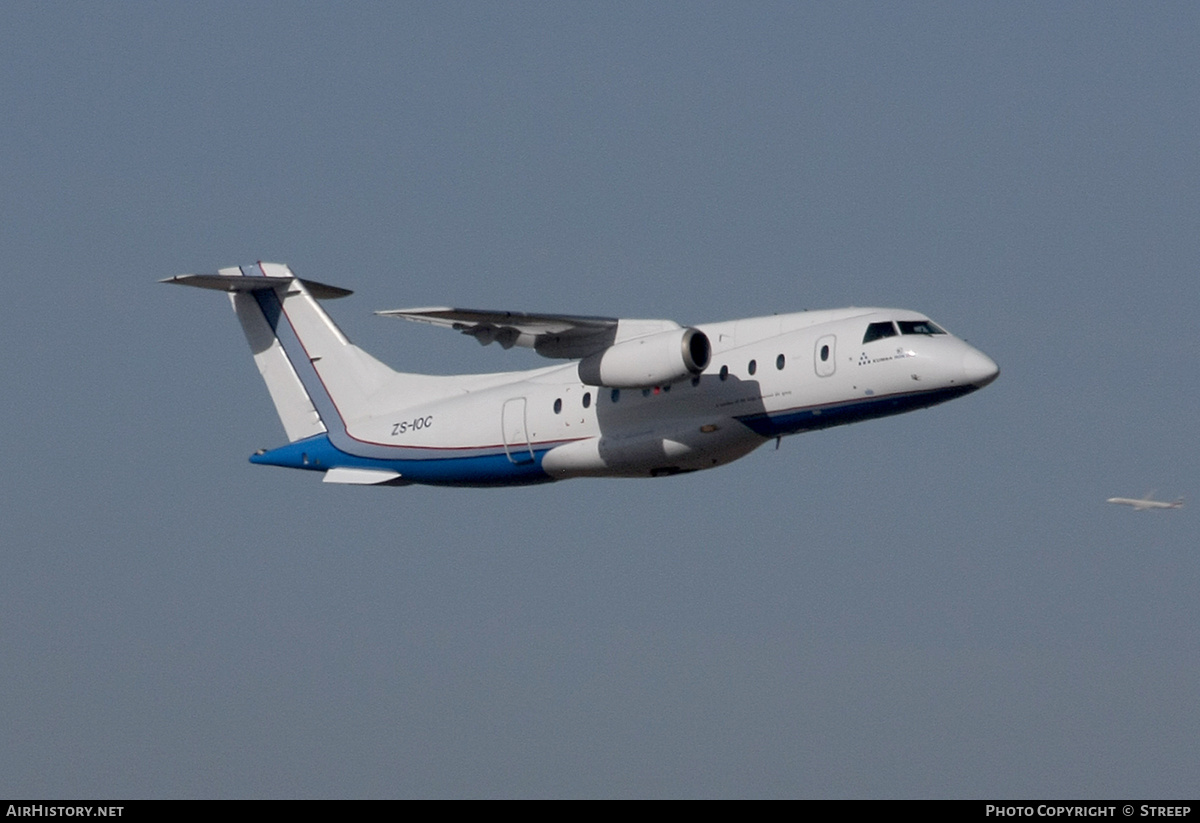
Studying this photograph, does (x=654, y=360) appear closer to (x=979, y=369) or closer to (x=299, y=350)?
(x=979, y=369)

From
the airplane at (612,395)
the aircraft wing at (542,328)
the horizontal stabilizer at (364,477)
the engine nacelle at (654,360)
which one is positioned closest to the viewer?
the airplane at (612,395)

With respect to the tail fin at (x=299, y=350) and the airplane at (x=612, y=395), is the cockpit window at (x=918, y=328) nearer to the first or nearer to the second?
the airplane at (x=612, y=395)

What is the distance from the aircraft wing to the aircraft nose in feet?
14.9

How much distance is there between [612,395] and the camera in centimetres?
3044

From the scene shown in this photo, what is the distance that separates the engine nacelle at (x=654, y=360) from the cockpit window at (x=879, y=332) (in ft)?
7.85

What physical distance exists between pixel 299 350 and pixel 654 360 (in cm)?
914

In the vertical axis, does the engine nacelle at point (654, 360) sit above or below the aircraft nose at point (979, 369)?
above

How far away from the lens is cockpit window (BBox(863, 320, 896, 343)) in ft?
93.3

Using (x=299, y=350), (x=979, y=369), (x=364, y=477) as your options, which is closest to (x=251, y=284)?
(x=299, y=350)

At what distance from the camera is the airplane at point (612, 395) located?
93.2ft

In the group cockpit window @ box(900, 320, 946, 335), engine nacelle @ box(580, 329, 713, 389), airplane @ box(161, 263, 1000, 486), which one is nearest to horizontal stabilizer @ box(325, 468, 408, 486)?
airplane @ box(161, 263, 1000, 486)

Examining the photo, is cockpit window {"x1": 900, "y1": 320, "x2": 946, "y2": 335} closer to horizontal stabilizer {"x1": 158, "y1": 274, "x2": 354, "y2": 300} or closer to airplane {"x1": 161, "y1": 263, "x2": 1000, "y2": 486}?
airplane {"x1": 161, "y1": 263, "x2": 1000, "y2": 486}

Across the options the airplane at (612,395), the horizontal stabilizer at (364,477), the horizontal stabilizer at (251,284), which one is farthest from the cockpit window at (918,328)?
the horizontal stabilizer at (251,284)
